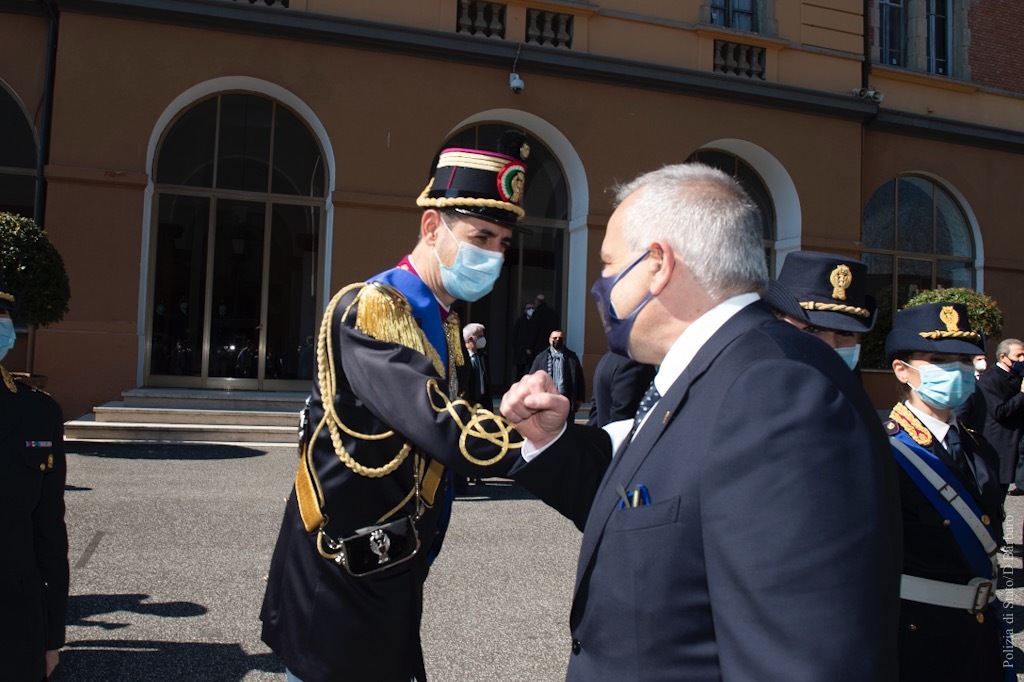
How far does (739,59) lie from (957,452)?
1384 centimetres

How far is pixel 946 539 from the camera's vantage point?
283cm

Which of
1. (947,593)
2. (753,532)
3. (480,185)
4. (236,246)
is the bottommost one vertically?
(947,593)

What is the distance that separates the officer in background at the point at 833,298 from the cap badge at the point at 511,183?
1207 millimetres

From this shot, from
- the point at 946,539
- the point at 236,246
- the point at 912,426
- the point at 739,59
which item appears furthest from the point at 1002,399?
the point at 236,246

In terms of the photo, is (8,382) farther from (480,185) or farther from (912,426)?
(912,426)

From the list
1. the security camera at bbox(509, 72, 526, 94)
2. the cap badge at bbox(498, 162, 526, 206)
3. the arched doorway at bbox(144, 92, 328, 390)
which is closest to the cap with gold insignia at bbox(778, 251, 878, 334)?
the cap badge at bbox(498, 162, 526, 206)

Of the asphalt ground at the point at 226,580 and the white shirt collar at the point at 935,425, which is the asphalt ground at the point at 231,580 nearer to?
the asphalt ground at the point at 226,580

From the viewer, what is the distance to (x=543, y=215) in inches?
603

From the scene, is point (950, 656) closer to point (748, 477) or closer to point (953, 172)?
point (748, 477)

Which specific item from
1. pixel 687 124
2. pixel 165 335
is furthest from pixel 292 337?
pixel 687 124

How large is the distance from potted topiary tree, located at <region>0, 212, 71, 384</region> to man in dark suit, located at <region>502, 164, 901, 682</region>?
9538 millimetres

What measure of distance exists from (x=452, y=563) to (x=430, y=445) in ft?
14.4

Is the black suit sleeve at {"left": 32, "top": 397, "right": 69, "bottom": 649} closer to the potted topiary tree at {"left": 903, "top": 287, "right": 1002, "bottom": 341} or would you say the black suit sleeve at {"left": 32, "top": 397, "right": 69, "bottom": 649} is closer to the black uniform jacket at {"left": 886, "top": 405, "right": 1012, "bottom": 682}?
the black uniform jacket at {"left": 886, "top": 405, "right": 1012, "bottom": 682}

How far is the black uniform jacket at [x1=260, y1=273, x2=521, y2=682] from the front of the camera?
7.43 feet
